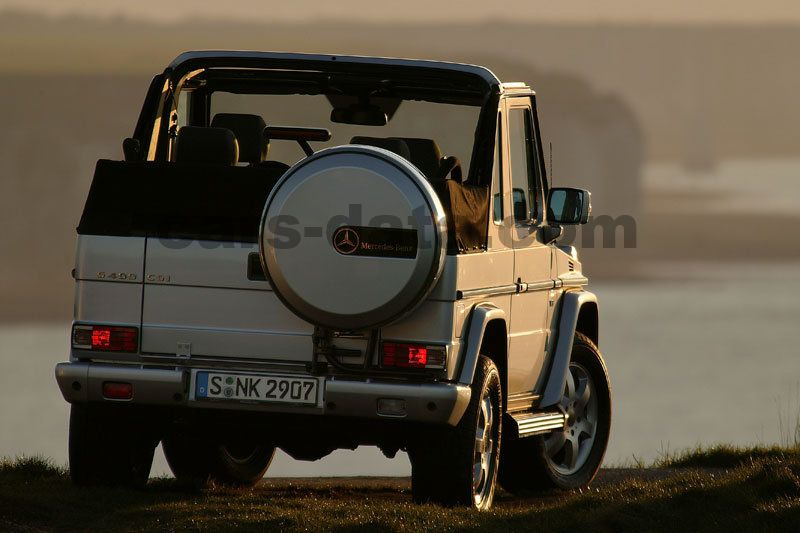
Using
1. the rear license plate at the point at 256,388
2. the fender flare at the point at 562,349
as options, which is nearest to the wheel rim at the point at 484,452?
the rear license plate at the point at 256,388

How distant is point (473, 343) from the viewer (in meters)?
9.09

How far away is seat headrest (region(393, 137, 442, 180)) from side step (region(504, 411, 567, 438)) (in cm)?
146

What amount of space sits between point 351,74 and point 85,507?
9.99 ft

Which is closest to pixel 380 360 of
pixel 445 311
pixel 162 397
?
pixel 445 311

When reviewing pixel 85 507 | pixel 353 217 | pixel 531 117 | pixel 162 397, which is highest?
pixel 531 117

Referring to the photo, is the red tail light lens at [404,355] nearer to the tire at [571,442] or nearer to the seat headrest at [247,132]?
the seat headrest at [247,132]

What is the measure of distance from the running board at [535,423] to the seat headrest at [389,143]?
1.66m

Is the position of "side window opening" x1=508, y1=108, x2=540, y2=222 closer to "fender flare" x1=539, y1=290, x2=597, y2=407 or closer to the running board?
"fender flare" x1=539, y1=290, x2=597, y2=407

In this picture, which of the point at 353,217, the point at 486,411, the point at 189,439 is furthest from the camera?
the point at 189,439

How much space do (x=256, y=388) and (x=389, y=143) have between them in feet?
5.15

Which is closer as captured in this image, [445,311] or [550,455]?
[445,311]

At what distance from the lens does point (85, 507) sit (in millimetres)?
9242

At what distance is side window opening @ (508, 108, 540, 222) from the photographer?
10359mm

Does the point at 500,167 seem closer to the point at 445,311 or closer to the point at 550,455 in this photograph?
the point at 445,311
